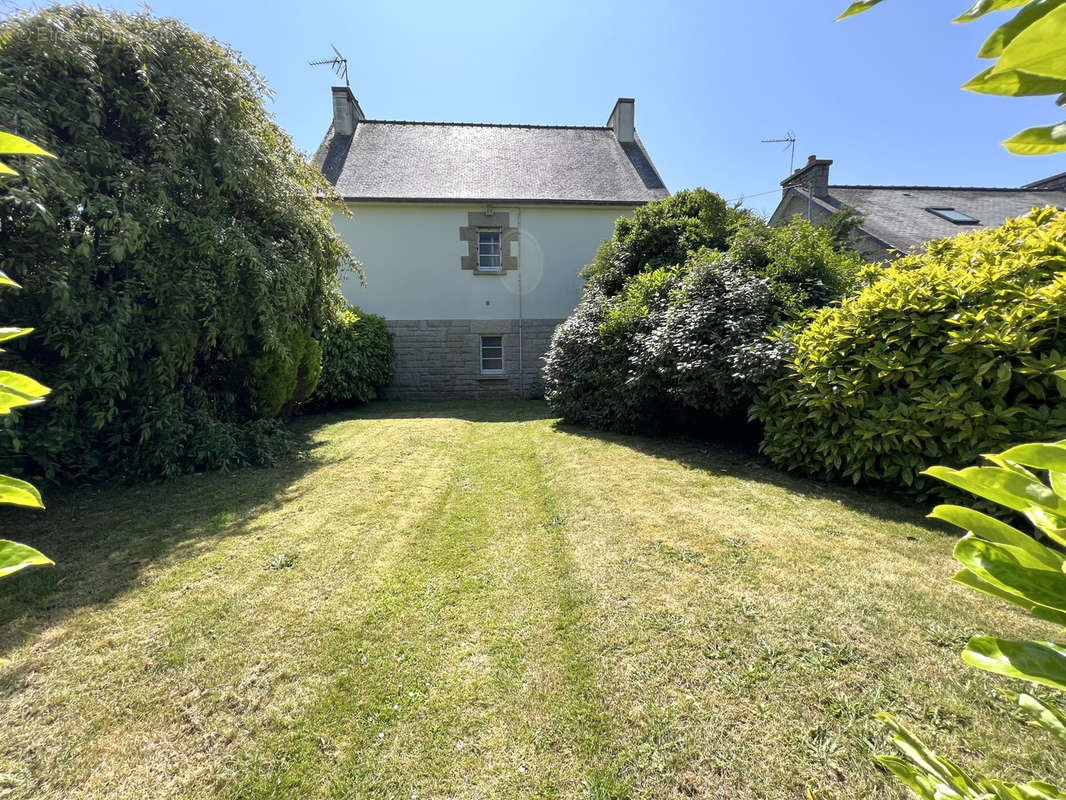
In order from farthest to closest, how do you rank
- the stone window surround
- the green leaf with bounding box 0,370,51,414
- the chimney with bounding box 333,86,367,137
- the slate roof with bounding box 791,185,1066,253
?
the chimney with bounding box 333,86,367,137, the slate roof with bounding box 791,185,1066,253, the stone window surround, the green leaf with bounding box 0,370,51,414

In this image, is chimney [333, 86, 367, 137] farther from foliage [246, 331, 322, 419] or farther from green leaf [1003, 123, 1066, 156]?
green leaf [1003, 123, 1066, 156]

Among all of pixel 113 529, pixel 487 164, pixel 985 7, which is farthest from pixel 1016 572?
pixel 487 164

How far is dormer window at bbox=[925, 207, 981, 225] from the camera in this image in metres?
12.2

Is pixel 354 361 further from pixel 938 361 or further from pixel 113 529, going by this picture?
pixel 938 361

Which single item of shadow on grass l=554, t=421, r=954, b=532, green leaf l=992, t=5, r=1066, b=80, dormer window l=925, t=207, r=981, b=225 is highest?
dormer window l=925, t=207, r=981, b=225

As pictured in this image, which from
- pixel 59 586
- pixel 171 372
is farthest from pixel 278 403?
pixel 59 586

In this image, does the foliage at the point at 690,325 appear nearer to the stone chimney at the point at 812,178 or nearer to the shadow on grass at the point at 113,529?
the shadow on grass at the point at 113,529

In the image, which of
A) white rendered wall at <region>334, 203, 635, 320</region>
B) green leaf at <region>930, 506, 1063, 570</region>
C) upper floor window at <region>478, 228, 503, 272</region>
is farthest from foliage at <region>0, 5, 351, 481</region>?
upper floor window at <region>478, 228, 503, 272</region>

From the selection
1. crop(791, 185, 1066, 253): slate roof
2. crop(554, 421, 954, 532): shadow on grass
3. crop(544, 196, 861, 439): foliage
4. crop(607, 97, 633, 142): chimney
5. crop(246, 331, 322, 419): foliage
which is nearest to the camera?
crop(554, 421, 954, 532): shadow on grass

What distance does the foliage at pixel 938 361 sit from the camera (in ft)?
10.0

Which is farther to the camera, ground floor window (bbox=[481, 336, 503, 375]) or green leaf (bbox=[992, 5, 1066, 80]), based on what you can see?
ground floor window (bbox=[481, 336, 503, 375])

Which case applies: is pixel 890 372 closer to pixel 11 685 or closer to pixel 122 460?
pixel 11 685

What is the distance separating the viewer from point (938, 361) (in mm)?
3361

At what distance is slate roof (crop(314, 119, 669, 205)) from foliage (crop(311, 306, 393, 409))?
9.46 ft
